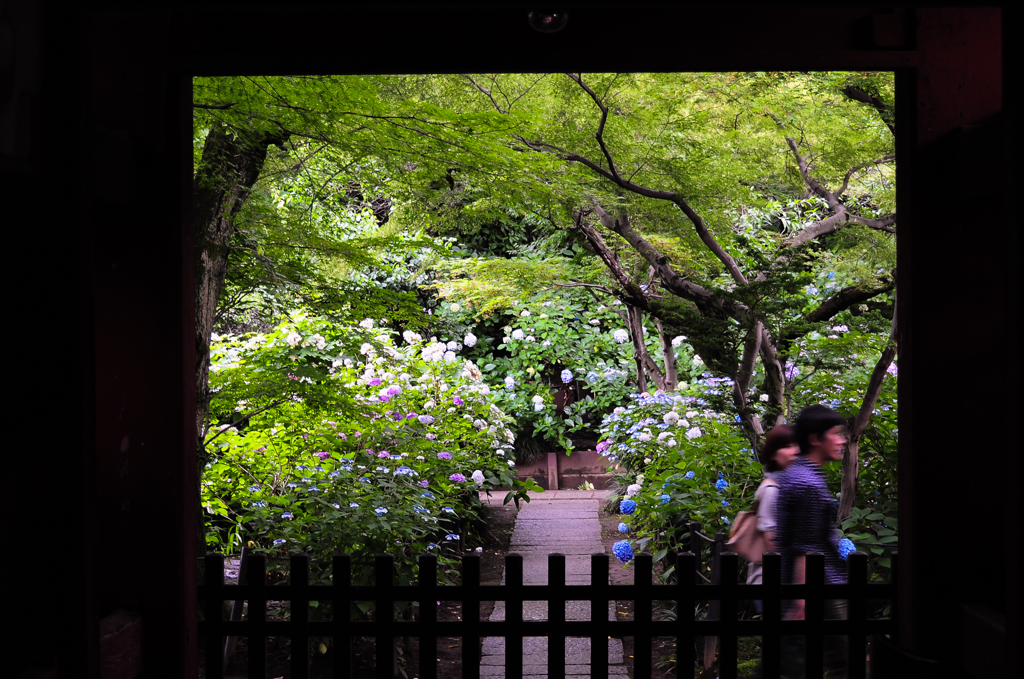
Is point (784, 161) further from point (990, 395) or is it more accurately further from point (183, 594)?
point (183, 594)

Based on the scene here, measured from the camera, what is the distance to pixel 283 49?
2076 mm

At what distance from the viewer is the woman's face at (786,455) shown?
3.04 meters

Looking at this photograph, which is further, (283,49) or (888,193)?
(888,193)

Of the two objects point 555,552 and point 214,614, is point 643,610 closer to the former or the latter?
point 214,614

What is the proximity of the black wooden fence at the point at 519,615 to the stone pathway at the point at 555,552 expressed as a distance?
126 centimetres

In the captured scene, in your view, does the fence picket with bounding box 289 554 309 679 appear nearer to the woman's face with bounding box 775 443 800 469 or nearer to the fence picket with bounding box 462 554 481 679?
the fence picket with bounding box 462 554 481 679

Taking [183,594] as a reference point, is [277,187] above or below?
above

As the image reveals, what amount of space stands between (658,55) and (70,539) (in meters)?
1.78

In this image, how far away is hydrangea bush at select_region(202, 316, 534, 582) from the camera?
3.96 meters

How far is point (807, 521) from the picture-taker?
295 centimetres

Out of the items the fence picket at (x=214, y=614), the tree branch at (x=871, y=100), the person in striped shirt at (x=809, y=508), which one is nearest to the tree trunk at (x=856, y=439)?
the person in striped shirt at (x=809, y=508)

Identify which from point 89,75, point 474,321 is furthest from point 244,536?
point 474,321

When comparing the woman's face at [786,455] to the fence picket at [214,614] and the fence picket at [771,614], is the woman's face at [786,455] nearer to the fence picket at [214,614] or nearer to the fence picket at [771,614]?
the fence picket at [771,614]

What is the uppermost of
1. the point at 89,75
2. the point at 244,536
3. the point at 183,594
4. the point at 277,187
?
the point at 277,187
